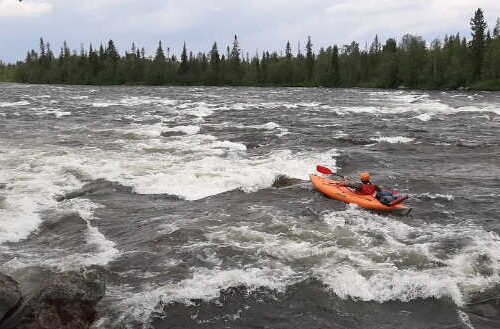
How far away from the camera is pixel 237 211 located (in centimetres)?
1304

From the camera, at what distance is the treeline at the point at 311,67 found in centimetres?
7331

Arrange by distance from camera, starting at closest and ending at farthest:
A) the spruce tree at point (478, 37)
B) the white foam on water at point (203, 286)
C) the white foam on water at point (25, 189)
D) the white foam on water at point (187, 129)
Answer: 1. the white foam on water at point (203, 286)
2. the white foam on water at point (25, 189)
3. the white foam on water at point (187, 129)
4. the spruce tree at point (478, 37)

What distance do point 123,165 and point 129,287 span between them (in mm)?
9296

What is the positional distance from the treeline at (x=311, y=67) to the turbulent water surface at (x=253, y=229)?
54.0m

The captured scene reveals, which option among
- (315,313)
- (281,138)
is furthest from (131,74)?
(315,313)

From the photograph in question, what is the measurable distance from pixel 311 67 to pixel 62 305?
96165mm

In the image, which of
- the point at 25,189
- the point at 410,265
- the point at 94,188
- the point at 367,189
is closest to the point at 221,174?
the point at 94,188

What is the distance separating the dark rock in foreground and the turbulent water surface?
342 mm

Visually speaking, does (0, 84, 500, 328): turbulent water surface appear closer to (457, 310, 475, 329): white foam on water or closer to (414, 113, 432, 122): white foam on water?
(457, 310, 475, 329): white foam on water

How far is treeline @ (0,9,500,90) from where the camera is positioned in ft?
241

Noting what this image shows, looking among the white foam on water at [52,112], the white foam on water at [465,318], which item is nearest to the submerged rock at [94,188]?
the white foam on water at [465,318]

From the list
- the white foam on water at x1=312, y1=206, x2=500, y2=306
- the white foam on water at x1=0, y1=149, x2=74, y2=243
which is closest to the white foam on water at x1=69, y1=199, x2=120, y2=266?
the white foam on water at x1=0, y1=149, x2=74, y2=243

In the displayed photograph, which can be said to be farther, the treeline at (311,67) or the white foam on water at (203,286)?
the treeline at (311,67)

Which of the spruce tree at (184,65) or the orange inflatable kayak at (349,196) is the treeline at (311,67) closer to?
the spruce tree at (184,65)
